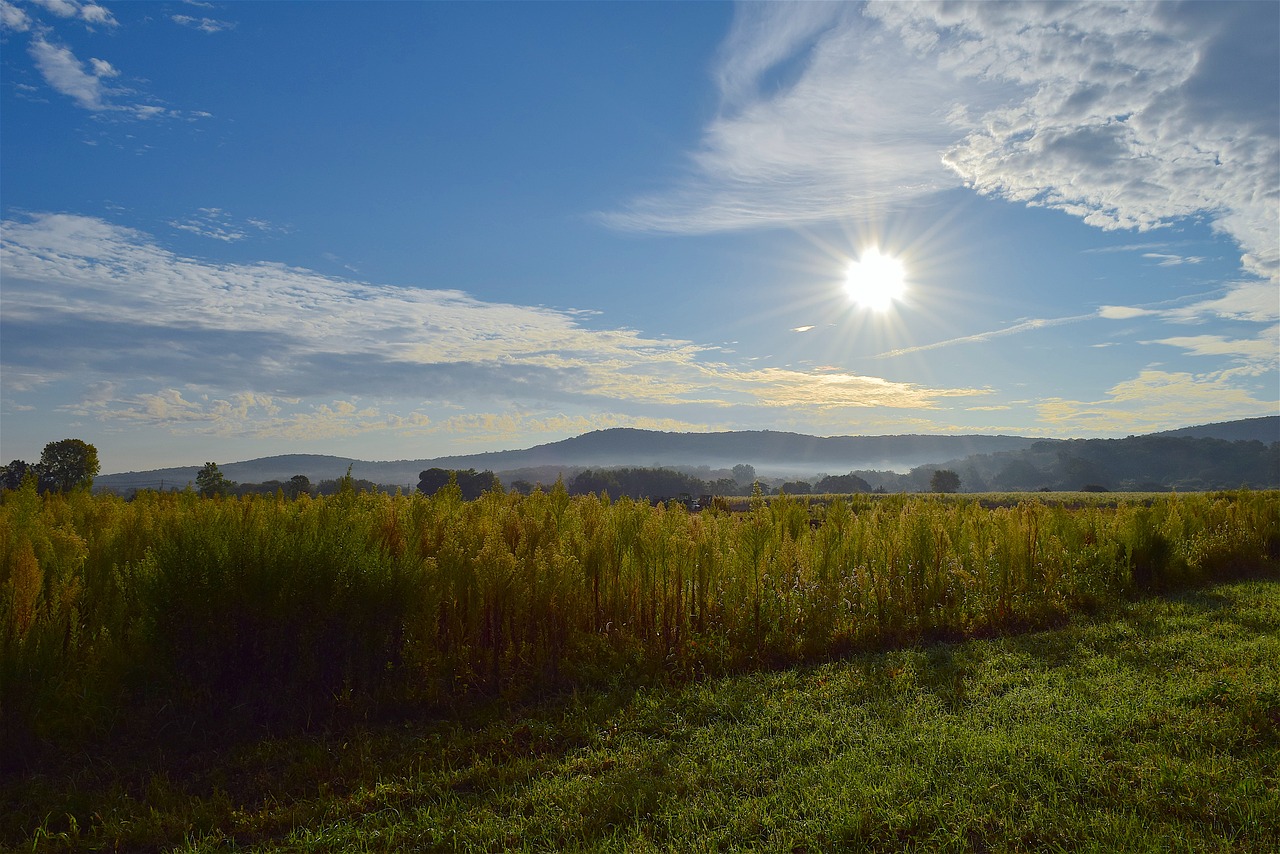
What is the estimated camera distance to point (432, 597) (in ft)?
18.4

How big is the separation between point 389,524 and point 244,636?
1.93m

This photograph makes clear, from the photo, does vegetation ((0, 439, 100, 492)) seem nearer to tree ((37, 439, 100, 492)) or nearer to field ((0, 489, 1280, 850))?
Answer: tree ((37, 439, 100, 492))

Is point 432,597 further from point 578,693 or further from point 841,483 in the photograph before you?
point 841,483

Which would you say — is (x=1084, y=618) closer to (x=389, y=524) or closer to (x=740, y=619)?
(x=740, y=619)

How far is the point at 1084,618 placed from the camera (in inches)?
316

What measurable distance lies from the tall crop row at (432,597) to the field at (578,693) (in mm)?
27

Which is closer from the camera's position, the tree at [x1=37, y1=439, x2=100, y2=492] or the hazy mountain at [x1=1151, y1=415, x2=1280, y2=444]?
the tree at [x1=37, y1=439, x2=100, y2=492]

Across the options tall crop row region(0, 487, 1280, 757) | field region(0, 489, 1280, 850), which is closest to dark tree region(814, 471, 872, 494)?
tall crop row region(0, 487, 1280, 757)

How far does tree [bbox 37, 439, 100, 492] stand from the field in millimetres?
1555

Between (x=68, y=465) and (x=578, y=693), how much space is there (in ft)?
50.8

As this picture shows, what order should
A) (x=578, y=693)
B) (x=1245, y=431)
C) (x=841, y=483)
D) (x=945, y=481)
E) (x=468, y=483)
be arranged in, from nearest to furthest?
(x=578, y=693) < (x=468, y=483) < (x=841, y=483) < (x=945, y=481) < (x=1245, y=431)

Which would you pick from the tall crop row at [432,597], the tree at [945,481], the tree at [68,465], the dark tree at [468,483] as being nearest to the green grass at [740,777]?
the tall crop row at [432,597]

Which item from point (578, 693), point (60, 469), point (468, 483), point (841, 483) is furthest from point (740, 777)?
point (841, 483)

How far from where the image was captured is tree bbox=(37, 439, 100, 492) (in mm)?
9461
